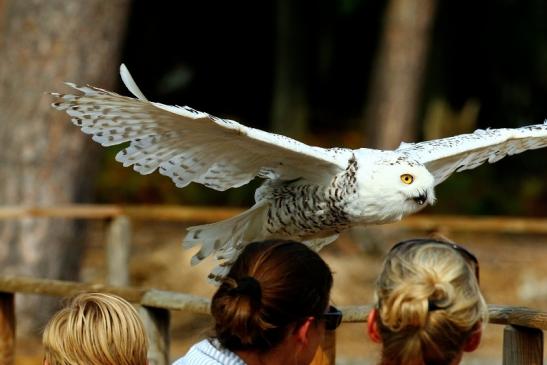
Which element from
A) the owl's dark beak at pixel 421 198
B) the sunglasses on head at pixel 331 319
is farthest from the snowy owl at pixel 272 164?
the sunglasses on head at pixel 331 319

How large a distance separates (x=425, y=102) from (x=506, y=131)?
11546mm

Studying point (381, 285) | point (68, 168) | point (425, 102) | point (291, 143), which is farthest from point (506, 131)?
point (425, 102)

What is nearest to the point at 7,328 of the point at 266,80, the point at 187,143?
the point at 187,143

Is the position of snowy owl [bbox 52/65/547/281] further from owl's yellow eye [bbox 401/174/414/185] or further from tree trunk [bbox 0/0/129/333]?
tree trunk [bbox 0/0/129/333]

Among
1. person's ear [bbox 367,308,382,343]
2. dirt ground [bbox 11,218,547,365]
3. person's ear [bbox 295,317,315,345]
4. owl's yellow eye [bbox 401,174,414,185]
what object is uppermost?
owl's yellow eye [bbox 401,174,414,185]

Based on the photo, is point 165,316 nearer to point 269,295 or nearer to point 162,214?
point 269,295

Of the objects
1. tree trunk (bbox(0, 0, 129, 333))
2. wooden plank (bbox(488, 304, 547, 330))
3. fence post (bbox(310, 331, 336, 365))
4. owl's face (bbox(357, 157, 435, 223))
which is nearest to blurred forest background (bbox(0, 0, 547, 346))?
tree trunk (bbox(0, 0, 129, 333))

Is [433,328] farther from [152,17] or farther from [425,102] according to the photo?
[152,17]

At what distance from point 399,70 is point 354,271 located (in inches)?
115

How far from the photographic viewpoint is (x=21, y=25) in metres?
7.47

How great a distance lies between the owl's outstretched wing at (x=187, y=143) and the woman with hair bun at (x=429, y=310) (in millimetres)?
1680

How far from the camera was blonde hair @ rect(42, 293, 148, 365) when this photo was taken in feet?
7.94

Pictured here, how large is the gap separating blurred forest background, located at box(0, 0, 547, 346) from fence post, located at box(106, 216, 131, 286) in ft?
2.66

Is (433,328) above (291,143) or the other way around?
the other way around
